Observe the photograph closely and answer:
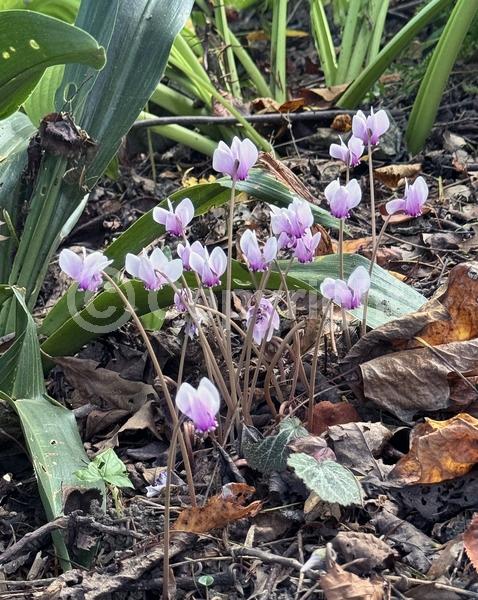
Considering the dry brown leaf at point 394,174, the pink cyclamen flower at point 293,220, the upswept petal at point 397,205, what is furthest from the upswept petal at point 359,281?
the dry brown leaf at point 394,174

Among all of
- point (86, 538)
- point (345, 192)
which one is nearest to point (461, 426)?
point (345, 192)

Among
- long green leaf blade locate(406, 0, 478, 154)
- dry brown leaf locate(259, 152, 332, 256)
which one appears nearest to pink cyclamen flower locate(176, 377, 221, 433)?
dry brown leaf locate(259, 152, 332, 256)

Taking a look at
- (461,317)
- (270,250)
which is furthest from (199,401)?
(461,317)

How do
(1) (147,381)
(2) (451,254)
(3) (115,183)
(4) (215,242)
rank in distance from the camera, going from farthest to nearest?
(3) (115,183)
(4) (215,242)
(2) (451,254)
(1) (147,381)

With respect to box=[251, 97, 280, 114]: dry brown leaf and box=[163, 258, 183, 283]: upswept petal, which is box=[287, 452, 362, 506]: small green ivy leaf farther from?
box=[251, 97, 280, 114]: dry brown leaf

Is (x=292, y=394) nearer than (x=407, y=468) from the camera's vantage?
No

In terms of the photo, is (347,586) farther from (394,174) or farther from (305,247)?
(394,174)

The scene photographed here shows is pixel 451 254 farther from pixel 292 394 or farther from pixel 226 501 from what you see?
pixel 226 501
